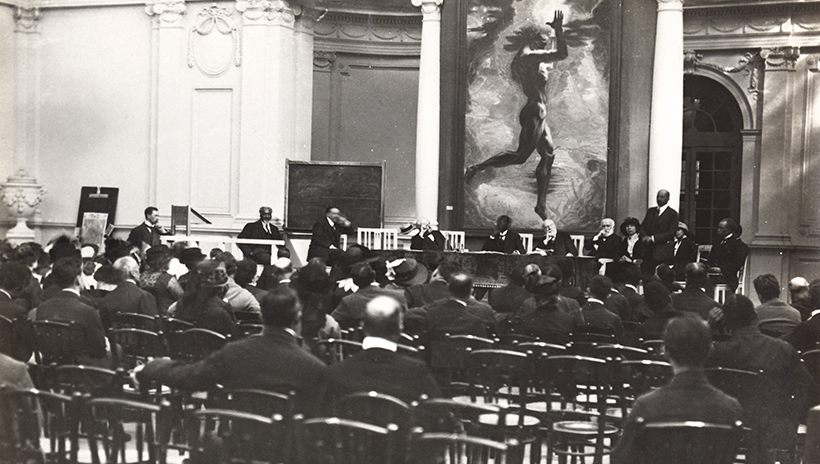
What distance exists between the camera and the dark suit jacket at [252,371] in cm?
462

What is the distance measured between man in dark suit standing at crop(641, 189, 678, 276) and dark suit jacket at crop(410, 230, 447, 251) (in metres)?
2.87

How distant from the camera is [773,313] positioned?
23.2 feet

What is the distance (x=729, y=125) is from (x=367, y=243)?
23.8 feet

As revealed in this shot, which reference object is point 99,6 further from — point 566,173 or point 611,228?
point 611,228

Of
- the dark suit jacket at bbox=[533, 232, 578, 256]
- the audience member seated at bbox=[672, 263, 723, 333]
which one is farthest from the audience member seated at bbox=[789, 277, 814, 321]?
the dark suit jacket at bbox=[533, 232, 578, 256]

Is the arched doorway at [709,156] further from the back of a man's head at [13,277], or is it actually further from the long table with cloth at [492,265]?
the back of a man's head at [13,277]

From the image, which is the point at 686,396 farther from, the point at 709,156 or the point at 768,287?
the point at 709,156

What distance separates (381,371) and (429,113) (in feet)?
36.9

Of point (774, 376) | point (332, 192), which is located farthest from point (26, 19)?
point (774, 376)

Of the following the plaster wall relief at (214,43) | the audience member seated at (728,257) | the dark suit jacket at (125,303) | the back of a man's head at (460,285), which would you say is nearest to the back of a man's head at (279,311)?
the back of a man's head at (460,285)

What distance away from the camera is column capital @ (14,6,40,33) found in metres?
17.6

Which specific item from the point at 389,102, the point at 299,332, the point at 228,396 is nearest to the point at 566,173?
the point at 389,102

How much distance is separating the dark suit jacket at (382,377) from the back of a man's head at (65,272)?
8.81ft

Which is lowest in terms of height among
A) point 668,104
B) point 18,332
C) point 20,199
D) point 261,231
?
point 18,332
